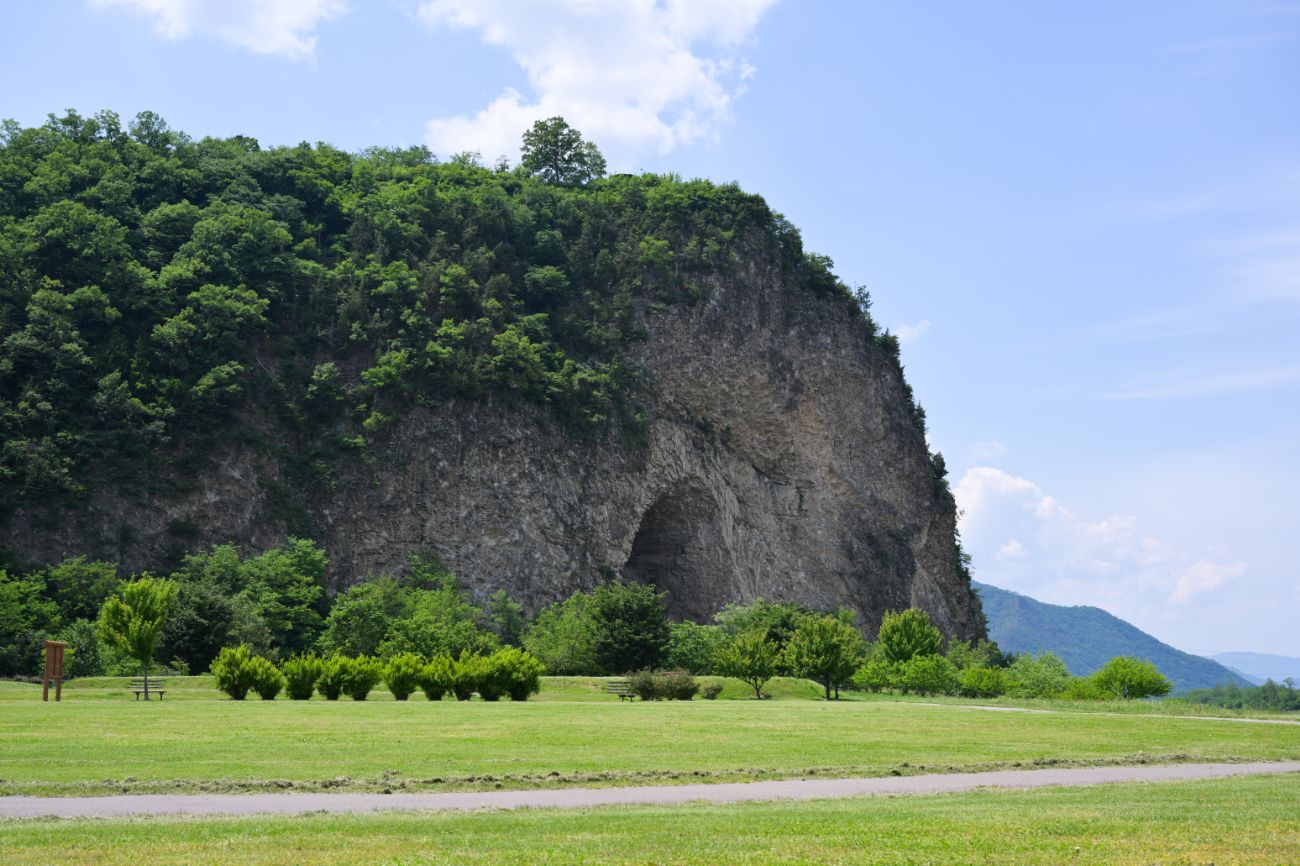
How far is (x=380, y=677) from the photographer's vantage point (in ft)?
125

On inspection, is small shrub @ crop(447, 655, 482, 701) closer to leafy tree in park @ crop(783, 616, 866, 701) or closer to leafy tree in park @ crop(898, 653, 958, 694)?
leafy tree in park @ crop(783, 616, 866, 701)

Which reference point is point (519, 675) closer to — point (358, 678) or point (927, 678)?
point (358, 678)

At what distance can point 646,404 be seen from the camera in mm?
85250

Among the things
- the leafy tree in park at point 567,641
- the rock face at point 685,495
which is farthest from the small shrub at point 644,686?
the rock face at point 685,495

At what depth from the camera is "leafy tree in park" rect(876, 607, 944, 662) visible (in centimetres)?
6116

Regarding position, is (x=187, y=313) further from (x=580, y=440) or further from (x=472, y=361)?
(x=580, y=440)

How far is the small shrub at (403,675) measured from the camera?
3706 cm

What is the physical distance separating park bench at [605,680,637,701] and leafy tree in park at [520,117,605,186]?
2945 inches

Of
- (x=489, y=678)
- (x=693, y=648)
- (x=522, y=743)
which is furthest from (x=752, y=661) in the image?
(x=522, y=743)

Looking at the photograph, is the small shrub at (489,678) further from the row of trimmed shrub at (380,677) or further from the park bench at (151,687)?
the park bench at (151,687)

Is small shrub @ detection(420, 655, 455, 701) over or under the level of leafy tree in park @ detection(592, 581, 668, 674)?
under

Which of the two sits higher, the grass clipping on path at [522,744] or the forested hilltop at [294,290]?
the forested hilltop at [294,290]

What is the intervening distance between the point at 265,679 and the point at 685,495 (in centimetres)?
5261

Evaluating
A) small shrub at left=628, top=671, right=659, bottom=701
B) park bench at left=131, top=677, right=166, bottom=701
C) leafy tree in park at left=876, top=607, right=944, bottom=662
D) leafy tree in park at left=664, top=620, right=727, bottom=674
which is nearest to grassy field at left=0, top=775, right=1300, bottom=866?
park bench at left=131, top=677, right=166, bottom=701
